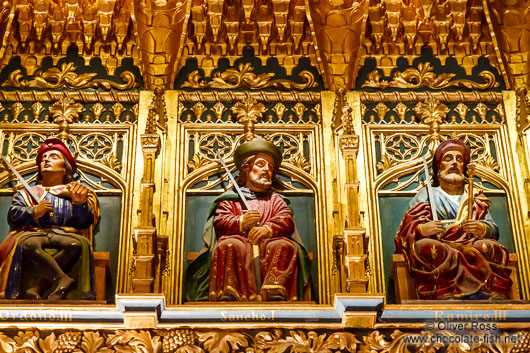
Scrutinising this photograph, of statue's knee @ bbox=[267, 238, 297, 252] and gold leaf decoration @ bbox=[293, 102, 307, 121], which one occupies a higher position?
gold leaf decoration @ bbox=[293, 102, 307, 121]

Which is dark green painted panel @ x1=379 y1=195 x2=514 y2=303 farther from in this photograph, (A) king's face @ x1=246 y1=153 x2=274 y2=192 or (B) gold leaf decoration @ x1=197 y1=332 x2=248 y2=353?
(B) gold leaf decoration @ x1=197 y1=332 x2=248 y2=353

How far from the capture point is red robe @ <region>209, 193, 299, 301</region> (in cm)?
955

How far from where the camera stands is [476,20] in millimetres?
12023

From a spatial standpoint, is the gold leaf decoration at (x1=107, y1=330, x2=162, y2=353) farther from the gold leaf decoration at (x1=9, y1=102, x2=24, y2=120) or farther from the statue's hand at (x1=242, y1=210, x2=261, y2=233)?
the gold leaf decoration at (x1=9, y1=102, x2=24, y2=120)

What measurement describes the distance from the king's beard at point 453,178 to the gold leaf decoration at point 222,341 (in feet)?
8.58

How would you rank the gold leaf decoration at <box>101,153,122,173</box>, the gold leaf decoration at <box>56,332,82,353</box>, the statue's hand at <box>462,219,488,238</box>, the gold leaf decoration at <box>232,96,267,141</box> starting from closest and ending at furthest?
1. the gold leaf decoration at <box>56,332,82,353</box>
2. the statue's hand at <box>462,219,488,238</box>
3. the gold leaf decoration at <box>101,153,122,173</box>
4. the gold leaf decoration at <box>232,96,267,141</box>

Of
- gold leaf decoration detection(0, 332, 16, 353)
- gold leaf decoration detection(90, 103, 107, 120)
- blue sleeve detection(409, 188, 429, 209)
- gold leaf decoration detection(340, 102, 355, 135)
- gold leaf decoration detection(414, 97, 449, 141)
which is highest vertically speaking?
gold leaf decoration detection(90, 103, 107, 120)

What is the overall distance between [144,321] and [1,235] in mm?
2271

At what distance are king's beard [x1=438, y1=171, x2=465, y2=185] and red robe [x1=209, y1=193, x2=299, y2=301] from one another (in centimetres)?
150

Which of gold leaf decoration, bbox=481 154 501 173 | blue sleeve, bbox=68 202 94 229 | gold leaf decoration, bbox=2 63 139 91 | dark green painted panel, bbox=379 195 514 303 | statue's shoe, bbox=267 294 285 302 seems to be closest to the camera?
statue's shoe, bbox=267 294 285 302

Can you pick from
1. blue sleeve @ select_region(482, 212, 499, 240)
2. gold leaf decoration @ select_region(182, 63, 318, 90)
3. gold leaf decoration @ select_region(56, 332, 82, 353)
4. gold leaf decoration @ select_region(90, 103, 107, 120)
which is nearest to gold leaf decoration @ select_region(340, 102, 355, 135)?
gold leaf decoration @ select_region(182, 63, 318, 90)

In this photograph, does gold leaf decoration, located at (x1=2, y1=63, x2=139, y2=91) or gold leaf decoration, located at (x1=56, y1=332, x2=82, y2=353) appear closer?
gold leaf decoration, located at (x1=56, y1=332, x2=82, y2=353)

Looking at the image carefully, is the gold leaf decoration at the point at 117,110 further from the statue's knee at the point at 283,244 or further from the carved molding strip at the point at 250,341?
the carved molding strip at the point at 250,341

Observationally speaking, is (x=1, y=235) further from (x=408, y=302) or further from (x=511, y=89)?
(x=511, y=89)
